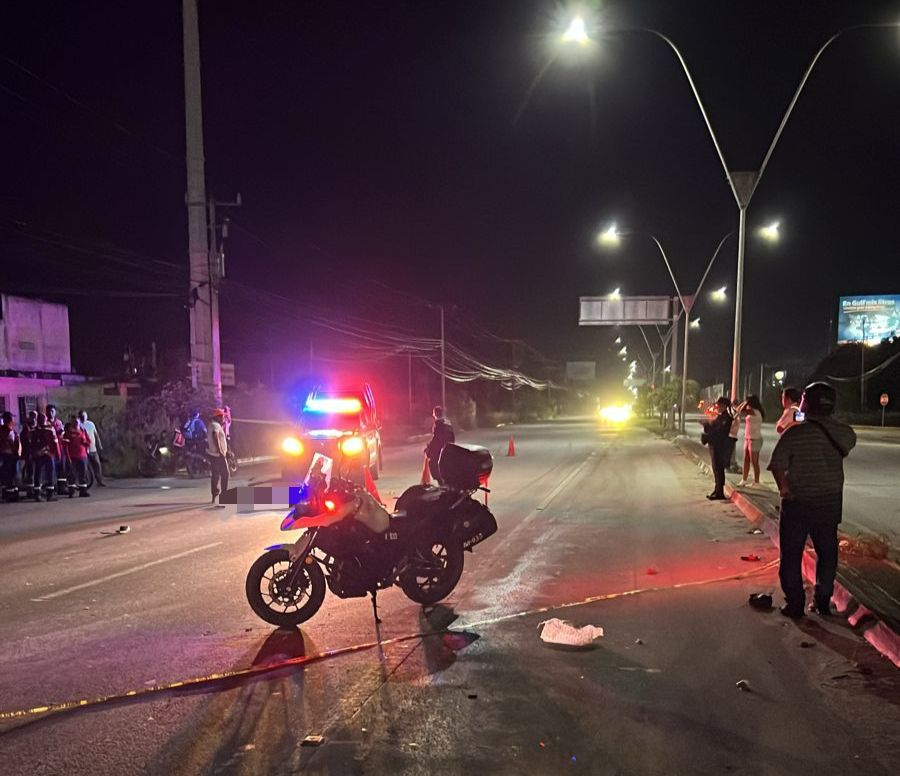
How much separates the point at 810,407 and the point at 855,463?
1725 cm

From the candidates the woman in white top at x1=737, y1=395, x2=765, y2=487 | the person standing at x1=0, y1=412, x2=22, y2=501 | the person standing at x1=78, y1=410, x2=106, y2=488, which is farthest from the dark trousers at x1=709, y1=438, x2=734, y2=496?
the person standing at x1=0, y1=412, x2=22, y2=501

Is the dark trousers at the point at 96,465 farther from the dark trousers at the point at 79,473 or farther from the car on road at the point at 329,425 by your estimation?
the car on road at the point at 329,425

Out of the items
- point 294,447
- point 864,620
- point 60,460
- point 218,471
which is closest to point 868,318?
point 294,447

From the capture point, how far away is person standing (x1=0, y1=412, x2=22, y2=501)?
1377 cm

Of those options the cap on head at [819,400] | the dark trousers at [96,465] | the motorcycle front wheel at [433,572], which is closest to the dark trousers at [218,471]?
the dark trousers at [96,465]

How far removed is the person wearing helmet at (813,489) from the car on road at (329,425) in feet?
34.9

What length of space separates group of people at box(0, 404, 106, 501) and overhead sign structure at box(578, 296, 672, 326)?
35.9 m

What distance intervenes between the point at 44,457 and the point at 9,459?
609 mm

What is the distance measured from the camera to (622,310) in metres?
46.0

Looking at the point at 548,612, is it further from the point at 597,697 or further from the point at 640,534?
the point at 640,534

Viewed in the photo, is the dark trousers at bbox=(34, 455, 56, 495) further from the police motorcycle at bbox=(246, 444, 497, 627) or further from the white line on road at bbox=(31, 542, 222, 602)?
the police motorcycle at bbox=(246, 444, 497, 627)

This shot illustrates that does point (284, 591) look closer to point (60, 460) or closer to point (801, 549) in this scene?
point (801, 549)

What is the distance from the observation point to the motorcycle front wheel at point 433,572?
251 inches

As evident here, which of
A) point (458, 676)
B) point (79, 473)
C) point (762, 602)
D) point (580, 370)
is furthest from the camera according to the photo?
point (580, 370)
